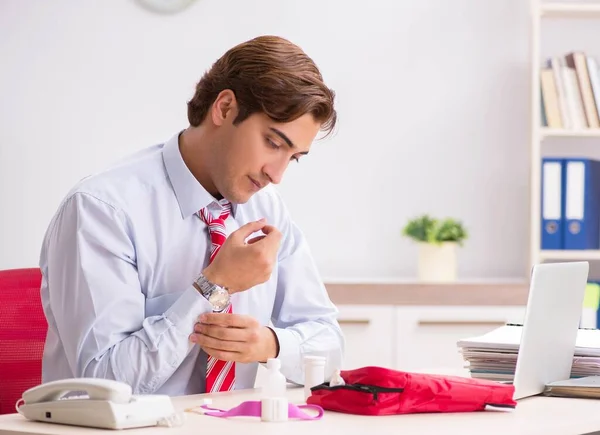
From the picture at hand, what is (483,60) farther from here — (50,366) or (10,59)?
(50,366)

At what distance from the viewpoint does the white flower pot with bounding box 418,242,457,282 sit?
11.7 feet

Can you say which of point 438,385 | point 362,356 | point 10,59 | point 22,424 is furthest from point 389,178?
point 22,424

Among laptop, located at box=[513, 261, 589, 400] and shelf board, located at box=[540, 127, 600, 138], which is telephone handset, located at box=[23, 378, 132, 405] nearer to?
laptop, located at box=[513, 261, 589, 400]

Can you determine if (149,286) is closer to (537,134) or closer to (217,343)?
(217,343)

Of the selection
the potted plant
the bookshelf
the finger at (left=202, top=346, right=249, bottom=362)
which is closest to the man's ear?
the finger at (left=202, top=346, right=249, bottom=362)

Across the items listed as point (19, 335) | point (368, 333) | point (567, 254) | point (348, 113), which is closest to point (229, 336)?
point (19, 335)

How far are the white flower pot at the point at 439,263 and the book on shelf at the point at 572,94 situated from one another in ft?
1.98

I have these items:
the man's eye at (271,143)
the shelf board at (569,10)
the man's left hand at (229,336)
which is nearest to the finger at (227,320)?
the man's left hand at (229,336)

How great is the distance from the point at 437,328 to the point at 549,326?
1658 mm

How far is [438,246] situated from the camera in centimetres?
357

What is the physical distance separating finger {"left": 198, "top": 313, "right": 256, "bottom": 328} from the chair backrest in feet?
1.72

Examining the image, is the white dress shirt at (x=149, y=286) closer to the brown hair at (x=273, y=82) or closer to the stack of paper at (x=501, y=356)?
the brown hair at (x=273, y=82)

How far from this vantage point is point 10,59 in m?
3.91

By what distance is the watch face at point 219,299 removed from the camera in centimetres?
171
